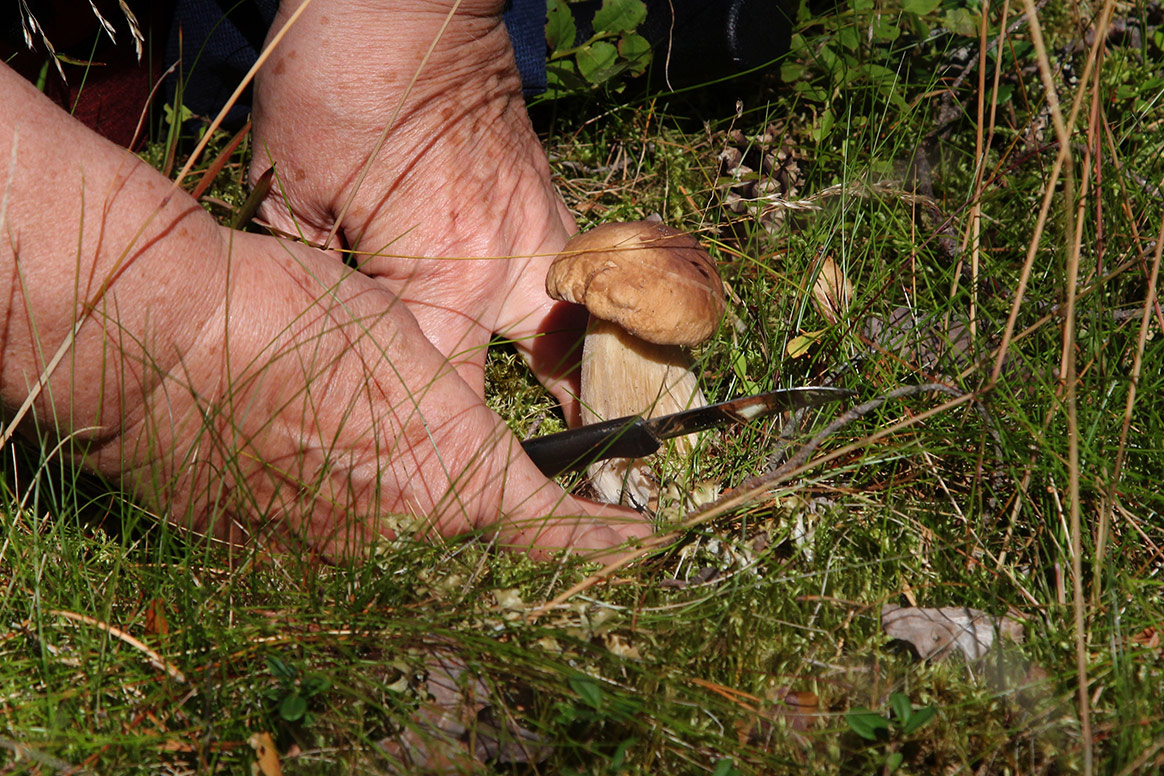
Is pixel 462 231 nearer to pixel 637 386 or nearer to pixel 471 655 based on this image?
pixel 637 386

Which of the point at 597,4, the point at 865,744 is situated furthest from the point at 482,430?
the point at 597,4

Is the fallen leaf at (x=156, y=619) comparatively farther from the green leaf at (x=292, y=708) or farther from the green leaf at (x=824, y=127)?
the green leaf at (x=824, y=127)

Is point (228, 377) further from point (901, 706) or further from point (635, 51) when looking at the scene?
point (635, 51)

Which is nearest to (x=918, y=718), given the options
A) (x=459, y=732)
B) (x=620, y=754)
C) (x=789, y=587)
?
(x=789, y=587)

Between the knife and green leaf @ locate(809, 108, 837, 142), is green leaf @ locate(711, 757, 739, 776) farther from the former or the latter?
green leaf @ locate(809, 108, 837, 142)

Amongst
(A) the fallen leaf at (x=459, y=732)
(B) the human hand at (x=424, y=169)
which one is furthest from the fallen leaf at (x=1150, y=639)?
(B) the human hand at (x=424, y=169)

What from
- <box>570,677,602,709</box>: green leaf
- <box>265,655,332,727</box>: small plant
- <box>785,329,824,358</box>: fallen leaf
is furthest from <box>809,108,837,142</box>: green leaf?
<box>265,655,332,727</box>: small plant
